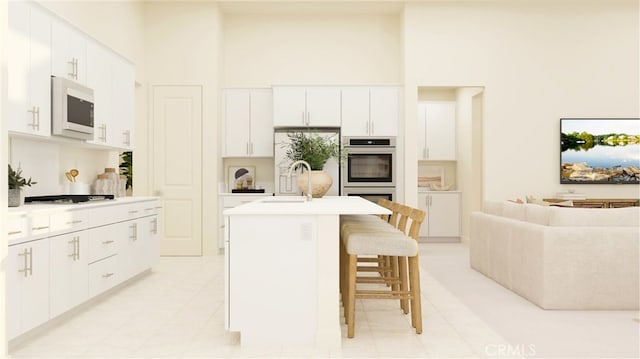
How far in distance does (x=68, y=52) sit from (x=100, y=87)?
0.64 meters

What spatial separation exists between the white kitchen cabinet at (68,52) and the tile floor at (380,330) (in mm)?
1863

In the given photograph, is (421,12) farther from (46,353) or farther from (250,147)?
(46,353)

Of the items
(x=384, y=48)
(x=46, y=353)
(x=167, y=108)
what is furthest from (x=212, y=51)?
(x=46, y=353)

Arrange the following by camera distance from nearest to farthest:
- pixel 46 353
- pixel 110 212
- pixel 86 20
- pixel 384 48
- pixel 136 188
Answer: pixel 46 353, pixel 110 212, pixel 86 20, pixel 136 188, pixel 384 48

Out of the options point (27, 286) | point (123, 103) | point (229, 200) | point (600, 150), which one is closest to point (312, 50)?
point (229, 200)

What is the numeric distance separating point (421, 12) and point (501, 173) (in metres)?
2.48

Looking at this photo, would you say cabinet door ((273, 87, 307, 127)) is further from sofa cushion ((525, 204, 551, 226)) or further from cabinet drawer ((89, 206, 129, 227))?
sofa cushion ((525, 204, 551, 226))

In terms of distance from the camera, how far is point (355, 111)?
21.9ft

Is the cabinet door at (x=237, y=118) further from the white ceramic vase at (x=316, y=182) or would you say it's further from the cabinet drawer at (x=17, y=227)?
the cabinet drawer at (x=17, y=227)

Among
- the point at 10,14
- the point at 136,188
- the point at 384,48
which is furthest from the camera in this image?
the point at 384,48

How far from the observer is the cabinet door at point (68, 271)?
3268mm

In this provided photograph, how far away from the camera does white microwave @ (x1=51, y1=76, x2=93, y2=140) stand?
3666 millimetres

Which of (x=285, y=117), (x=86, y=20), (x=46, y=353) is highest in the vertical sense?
(x=86, y=20)

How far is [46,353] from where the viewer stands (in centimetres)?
283
